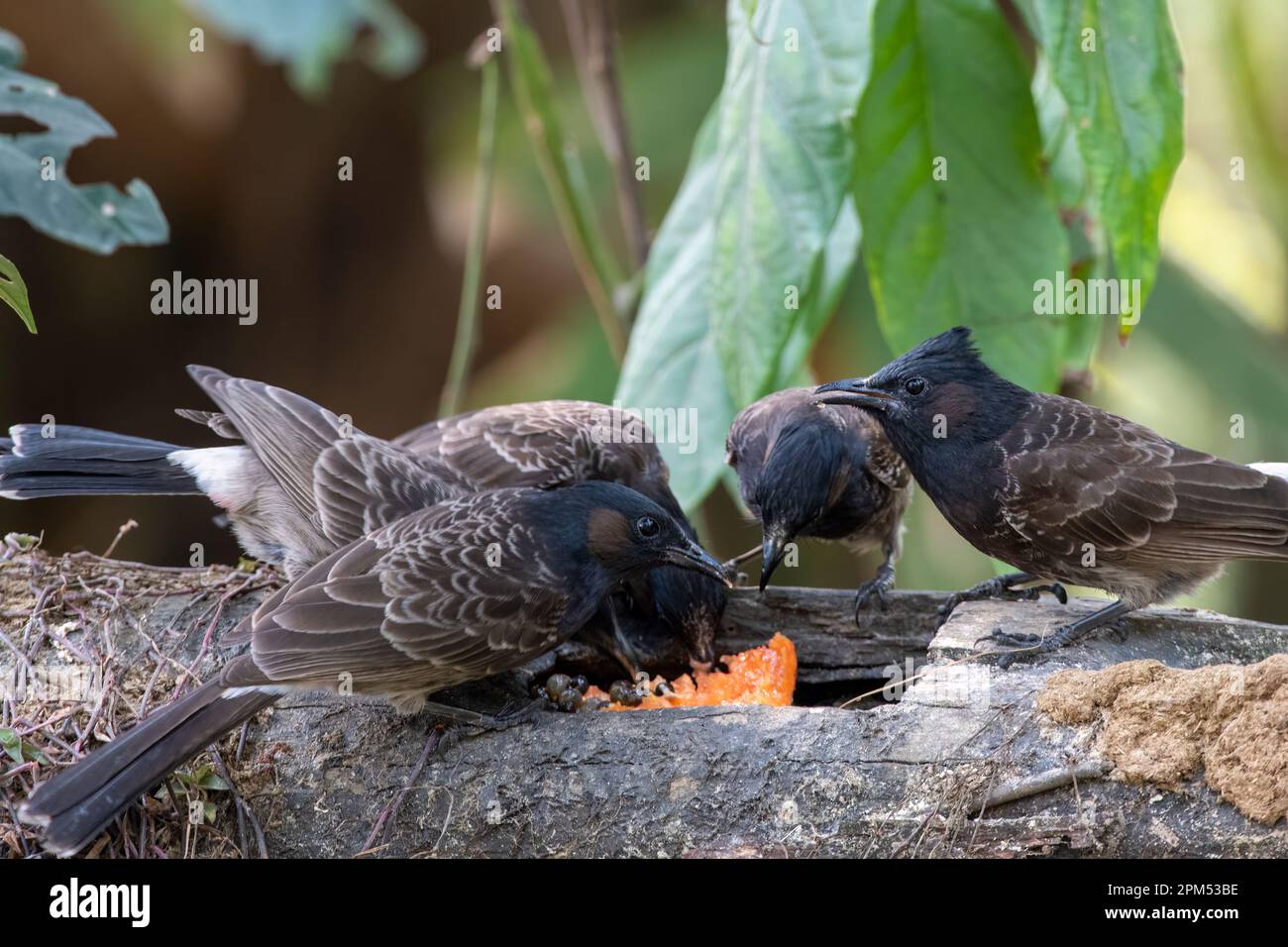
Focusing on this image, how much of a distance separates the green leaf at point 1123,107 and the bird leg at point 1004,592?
4.20 ft

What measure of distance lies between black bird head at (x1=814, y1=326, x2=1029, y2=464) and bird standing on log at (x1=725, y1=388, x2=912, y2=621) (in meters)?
0.34

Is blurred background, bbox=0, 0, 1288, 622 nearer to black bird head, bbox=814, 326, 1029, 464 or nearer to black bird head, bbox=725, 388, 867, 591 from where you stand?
black bird head, bbox=725, 388, 867, 591

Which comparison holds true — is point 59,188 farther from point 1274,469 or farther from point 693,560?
point 1274,469

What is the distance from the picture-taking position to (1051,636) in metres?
4.19

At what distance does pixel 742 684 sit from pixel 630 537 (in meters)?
0.67

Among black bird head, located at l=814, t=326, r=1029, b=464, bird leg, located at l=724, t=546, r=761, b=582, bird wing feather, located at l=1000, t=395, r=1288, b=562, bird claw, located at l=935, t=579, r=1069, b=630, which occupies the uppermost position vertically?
black bird head, located at l=814, t=326, r=1029, b=464

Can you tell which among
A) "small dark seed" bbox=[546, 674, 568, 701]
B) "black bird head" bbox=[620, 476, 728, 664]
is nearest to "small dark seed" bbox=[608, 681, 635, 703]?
"small dark seed" bbox=[546, 674, 568, 701]

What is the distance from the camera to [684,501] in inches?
184

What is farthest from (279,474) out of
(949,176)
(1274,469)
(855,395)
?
(1274,469)

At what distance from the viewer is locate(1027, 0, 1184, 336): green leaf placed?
3.79 m

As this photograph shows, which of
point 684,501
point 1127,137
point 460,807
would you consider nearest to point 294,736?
point 460,807

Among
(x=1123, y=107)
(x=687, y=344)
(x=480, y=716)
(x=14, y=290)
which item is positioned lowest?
(x=480, y=716)

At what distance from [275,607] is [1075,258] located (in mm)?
3195

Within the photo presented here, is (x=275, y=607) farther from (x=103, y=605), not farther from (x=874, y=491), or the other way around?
(x=874, y=491)
